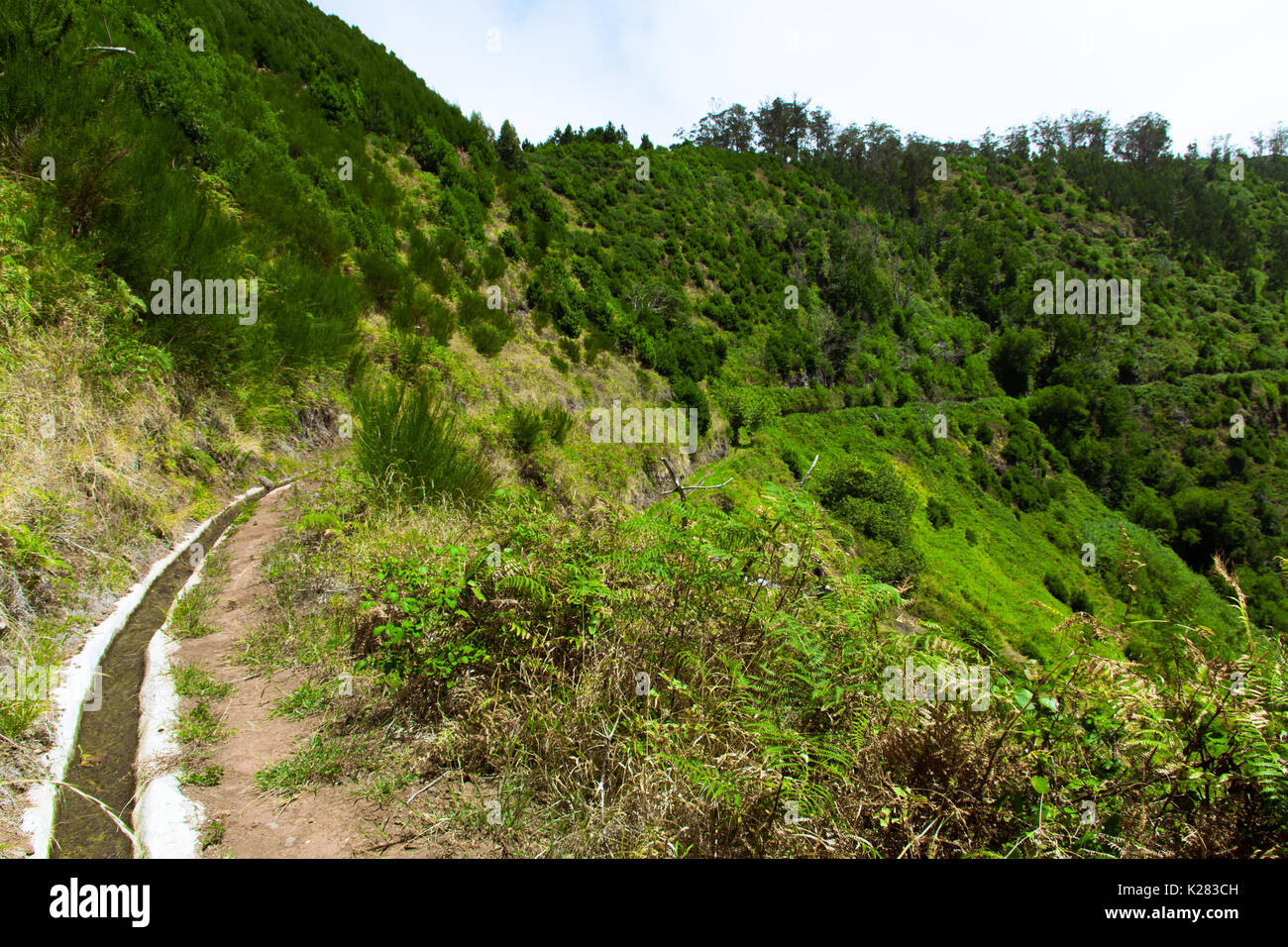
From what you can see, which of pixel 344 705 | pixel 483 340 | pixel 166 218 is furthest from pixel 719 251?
pixel 344 705

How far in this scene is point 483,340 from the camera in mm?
12523

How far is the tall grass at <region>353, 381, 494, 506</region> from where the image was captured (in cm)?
563

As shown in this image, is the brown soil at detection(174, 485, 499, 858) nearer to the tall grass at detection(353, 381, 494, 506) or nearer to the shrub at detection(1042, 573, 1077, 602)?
the tall grass at detection(353, 381, 494, 506)

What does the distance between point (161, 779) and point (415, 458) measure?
362 centimetres

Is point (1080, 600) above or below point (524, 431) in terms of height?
below

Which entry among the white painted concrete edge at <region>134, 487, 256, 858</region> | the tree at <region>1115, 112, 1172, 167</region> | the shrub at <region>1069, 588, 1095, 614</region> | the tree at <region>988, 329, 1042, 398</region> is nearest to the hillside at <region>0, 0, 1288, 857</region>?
the white painted concrete edge at <region>134, 487, 256, 858</region>

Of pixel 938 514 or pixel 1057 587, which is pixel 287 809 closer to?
pixel 938 514

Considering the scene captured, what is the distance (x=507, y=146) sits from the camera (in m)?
23.3

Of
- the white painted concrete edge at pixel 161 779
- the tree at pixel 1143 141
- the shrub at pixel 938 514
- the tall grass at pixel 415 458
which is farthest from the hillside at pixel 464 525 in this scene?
the tree at pixel 1143 141

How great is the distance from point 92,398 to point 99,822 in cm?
364

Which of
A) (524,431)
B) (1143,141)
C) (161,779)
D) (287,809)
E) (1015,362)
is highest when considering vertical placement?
(1143,141)

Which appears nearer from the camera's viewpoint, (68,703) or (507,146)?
(68,703)

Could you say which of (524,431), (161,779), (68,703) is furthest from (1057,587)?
(68,703)

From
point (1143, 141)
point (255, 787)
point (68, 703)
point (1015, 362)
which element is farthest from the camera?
point (1143, 141)
